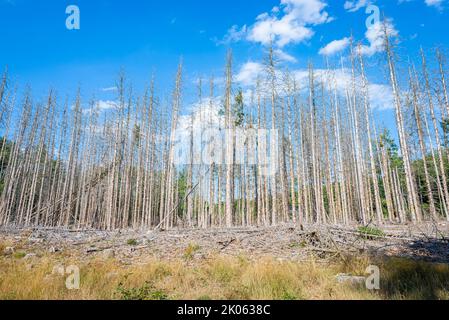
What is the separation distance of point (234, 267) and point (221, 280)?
1.92 feet

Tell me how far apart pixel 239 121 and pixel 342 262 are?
16.7m

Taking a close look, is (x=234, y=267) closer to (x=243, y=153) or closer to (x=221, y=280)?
(x=221, y=280)

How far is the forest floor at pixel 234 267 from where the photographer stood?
430cm

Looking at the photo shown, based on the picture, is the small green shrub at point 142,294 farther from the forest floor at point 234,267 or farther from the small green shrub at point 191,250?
the small green shrub at point 191,250

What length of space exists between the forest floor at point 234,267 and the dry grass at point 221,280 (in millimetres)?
17

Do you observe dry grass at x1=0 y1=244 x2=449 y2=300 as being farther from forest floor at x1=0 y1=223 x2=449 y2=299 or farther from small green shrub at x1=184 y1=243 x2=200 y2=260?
small green shrub at x1=184 y1=243 x2=200 y2=260

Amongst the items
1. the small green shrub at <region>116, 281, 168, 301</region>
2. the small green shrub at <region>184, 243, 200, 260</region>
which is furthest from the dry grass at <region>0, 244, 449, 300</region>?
the small green shrub at <region>184, 243, 200, 260</region>

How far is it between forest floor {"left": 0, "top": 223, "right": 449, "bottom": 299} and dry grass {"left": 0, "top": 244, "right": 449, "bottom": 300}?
2cm

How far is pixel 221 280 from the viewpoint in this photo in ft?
17.3

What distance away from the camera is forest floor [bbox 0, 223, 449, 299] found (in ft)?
14.1

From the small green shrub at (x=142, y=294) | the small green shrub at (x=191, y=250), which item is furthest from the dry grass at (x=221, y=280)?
the small green shrub at (x=191, y=250)
